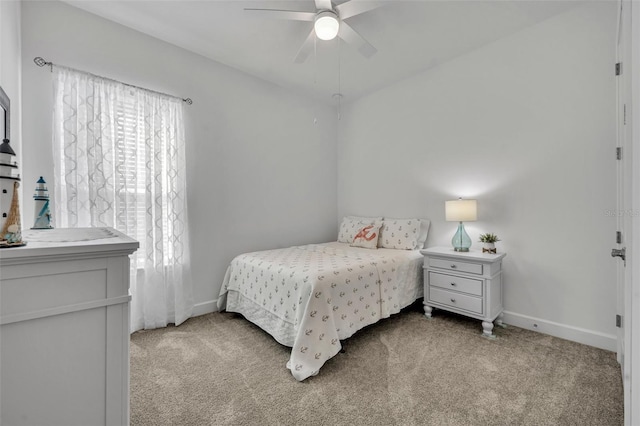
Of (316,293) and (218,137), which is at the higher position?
(218,137)

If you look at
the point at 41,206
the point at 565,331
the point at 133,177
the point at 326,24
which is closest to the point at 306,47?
the point at 326,24

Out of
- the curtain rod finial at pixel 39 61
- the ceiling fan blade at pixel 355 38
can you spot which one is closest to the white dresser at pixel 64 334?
the ceiling fan blade at pixel 355 38

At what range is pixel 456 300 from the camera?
8.50 ft

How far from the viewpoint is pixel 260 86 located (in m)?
3.36

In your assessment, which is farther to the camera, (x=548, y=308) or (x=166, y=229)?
(x=166, y=229)

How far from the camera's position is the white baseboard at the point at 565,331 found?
2.12 meters

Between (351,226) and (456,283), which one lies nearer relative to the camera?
(456,283)

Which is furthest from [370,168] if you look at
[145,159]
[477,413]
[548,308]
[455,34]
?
[477,413]

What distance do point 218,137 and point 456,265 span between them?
2.81 meters

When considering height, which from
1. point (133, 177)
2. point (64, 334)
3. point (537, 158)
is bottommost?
point (64, 334)

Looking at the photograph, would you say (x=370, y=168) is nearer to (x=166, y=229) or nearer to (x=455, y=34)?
(x=455, y=34)

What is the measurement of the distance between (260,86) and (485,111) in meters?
2.56

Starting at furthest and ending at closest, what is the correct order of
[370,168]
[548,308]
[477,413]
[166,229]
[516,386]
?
[370,168] → [166,229] → [548,308] → [516,386] → [477,413]

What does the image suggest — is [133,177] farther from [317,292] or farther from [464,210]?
[464,210]
